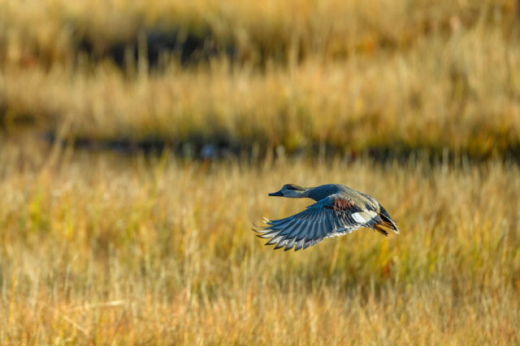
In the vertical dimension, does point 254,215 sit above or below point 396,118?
below

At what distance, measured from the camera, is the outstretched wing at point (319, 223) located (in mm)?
1898

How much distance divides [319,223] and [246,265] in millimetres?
1228

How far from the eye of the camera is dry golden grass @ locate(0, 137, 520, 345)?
2609mm

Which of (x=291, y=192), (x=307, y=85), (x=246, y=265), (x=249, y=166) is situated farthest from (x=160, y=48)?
(x=291, y=192)

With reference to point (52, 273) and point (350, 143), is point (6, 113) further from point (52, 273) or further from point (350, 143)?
point (52, 273)

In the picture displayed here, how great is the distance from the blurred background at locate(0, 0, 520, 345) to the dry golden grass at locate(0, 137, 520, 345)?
1cm

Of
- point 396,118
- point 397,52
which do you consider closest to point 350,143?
point 396,118

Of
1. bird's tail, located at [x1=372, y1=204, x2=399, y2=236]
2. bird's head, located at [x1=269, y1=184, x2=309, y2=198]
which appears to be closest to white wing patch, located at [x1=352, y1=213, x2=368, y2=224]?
bird's tail, located at [x1=372, y1=204, x2=399, y2=236]

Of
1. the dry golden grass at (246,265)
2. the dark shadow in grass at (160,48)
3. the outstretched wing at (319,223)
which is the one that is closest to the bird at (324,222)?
the outstretched wing at (319,223)

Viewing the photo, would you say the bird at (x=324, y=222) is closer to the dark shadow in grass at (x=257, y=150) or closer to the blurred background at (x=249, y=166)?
the blurred background at (x=249, y=166)

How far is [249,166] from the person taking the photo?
537 cm

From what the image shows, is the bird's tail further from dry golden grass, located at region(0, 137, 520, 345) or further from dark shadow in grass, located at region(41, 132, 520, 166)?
dark shadow in grass, located at region(41, 132, 520, 166)

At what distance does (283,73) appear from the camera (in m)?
6.65

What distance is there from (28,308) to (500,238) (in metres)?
2.23
